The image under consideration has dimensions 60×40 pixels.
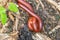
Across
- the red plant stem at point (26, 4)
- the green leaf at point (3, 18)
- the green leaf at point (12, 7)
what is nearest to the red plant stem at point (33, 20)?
the red plant stem at point (26, 4)

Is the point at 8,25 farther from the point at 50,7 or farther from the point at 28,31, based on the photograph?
the point at 50,7

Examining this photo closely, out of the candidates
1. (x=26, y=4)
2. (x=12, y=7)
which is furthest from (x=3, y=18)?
(x=26, y=4)

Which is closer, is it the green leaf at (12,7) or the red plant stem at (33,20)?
the green leaf at (12,7)

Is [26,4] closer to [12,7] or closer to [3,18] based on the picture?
[12,7]

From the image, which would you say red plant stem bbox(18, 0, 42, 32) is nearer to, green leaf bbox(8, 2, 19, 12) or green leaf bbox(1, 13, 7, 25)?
green leaf bbox(8, 2, 19, 12)

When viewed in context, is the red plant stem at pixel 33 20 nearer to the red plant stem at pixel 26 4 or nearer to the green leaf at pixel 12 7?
the red plant stem at pixel 26 4

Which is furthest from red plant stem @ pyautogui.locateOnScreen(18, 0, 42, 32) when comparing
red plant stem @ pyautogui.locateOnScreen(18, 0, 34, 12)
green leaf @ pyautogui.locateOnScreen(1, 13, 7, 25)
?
green leaf @ pyautogui.locateOnScreen(1, 13, 7, 25)

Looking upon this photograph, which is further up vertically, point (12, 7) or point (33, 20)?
point (12, 7)

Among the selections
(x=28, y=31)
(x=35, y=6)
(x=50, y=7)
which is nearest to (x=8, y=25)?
(x=28, y=31)
